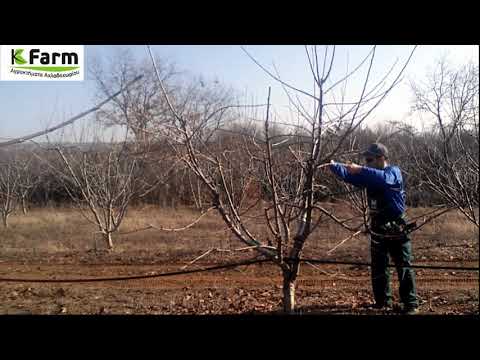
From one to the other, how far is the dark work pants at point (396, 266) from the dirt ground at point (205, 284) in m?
0.19

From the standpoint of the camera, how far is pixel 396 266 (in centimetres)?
308

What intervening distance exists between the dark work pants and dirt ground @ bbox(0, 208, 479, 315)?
0.63ft

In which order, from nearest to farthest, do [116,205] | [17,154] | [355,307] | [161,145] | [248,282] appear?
[161,145] → [355,307] → [17,154] → [248,282] → [116,205]

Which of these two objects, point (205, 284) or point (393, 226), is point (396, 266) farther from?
point (205, 284)

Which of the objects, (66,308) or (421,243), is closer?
(66,308)

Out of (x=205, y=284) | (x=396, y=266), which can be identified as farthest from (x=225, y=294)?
(x=396, y=266)

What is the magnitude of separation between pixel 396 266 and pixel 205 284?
2.44 m

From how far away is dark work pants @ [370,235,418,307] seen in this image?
3.15 meters

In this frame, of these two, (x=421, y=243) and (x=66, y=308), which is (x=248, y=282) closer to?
(x=66, y=308)

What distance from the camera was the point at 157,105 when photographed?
3014 millimetres

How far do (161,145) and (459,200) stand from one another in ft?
13.5

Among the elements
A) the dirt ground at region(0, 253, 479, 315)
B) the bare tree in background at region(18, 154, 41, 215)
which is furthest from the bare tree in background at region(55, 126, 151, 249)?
the dirt ground at region(0, 253, 479, 315)

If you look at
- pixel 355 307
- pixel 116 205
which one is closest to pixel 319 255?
pixel 355 307

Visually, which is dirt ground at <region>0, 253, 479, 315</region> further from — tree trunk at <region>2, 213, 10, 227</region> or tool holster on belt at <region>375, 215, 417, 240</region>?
tree trunk at <region>2, 213, 10, 227</region>
